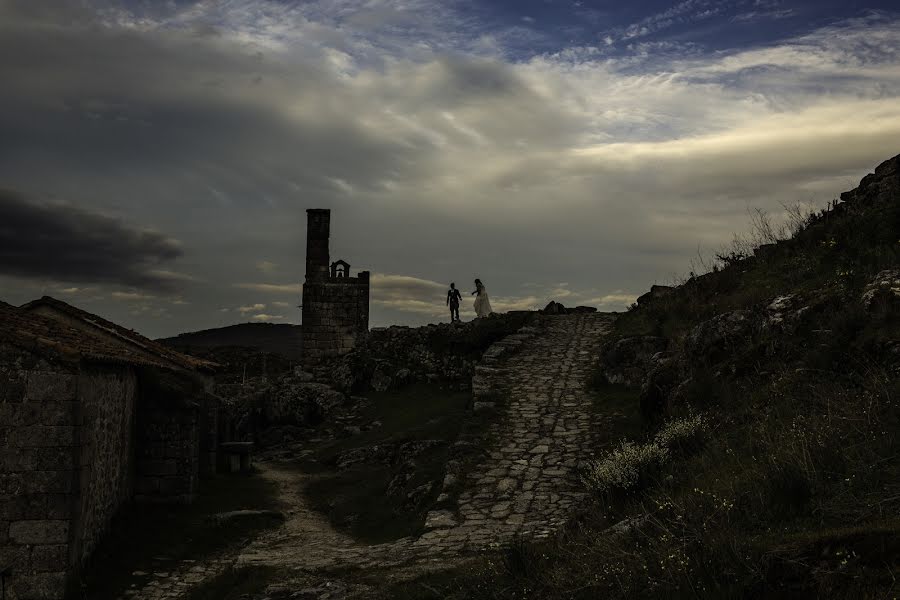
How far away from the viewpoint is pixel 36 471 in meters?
9.95

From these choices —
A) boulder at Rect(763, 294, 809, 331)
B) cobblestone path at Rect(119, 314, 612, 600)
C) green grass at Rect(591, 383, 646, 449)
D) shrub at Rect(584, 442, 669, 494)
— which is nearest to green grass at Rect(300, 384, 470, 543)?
cobblestone path at Rect(119, 314, 612, 600)

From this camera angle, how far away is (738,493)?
5820 millimetres

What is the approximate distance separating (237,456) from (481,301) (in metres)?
14.5

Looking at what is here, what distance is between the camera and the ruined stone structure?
3259 centimetres

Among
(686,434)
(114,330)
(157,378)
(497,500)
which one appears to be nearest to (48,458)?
(157,378)

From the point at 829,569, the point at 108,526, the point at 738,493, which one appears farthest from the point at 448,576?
the point at 108,526

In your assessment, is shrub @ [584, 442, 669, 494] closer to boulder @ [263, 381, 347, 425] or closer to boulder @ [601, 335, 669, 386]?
boulder @ [601, 335, 669, 386]

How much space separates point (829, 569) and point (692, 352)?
7.94m

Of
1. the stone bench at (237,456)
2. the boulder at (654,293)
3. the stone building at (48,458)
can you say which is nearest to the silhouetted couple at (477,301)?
the boulder at (654,293)

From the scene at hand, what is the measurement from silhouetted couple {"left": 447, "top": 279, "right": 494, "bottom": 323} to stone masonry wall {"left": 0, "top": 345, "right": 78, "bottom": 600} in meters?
20.0

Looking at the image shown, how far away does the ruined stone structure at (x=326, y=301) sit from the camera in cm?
3259

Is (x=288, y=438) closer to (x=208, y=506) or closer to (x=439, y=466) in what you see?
(x=208, y=506)

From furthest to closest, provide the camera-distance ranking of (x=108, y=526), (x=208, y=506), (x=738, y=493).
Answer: (x=208, y=506), (x=108, y=526), (x=738, y=493)

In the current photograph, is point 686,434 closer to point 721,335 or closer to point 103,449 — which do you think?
point 721,335
